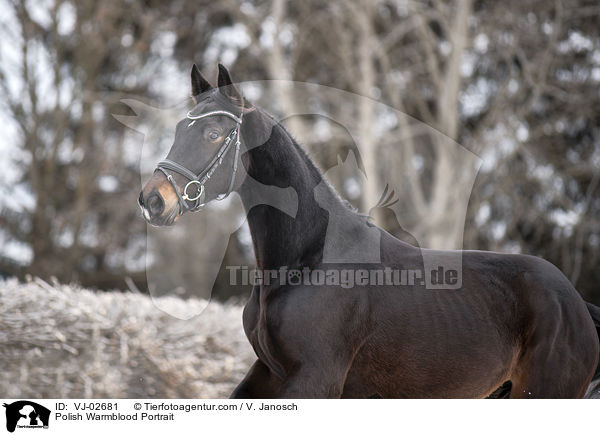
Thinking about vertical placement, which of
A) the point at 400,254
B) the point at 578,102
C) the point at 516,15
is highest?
the point at 516,15

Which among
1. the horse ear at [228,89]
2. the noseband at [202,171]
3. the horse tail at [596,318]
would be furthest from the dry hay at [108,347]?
the horse tail at [596,318]

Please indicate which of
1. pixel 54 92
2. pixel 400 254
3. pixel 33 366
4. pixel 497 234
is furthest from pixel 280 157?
pixel 54 92

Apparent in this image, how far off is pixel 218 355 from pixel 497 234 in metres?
7.69

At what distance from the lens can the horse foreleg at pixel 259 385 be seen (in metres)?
2.63

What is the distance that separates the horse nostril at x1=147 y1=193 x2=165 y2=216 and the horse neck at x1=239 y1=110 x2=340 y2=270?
0.42 m

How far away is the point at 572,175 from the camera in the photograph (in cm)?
1085

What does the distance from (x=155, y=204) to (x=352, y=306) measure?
92 cm

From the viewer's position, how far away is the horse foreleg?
2635 mm

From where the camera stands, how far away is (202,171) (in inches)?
99.2

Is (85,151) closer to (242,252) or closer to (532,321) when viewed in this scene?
(242,252)
